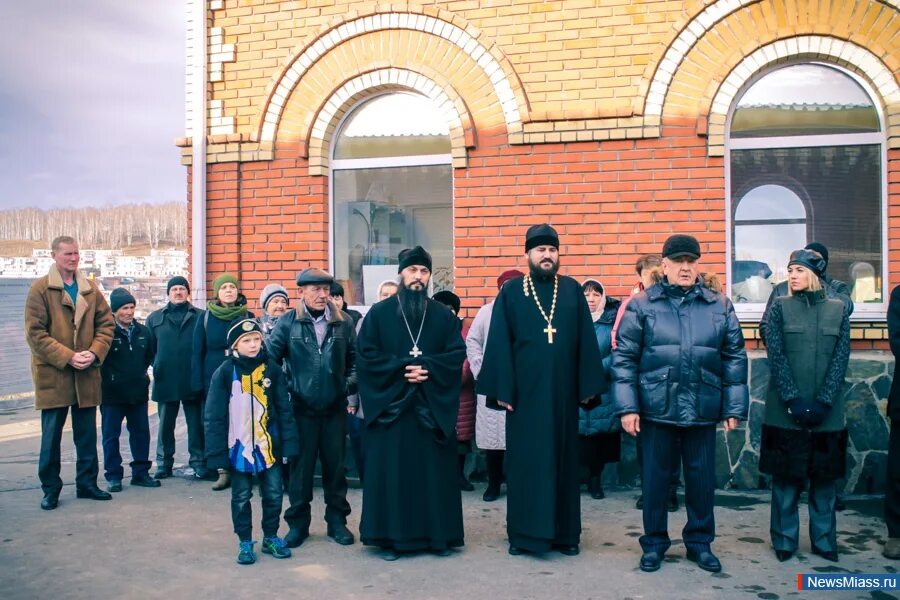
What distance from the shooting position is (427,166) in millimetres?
8938

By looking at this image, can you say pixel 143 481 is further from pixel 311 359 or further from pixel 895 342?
pixel 895 342

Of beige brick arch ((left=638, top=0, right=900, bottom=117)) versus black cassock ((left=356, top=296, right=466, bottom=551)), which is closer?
black cassock ((left=356, top=296, right=466, bottom=551))

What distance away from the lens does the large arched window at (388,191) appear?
888cm

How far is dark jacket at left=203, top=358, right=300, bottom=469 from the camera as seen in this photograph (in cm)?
558

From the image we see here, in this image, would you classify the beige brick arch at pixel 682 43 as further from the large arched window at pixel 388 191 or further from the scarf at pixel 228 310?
the scarf at pixel 228 310

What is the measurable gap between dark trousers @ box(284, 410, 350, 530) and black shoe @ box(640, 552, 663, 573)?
2.04 meters

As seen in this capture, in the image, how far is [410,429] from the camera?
578 cm

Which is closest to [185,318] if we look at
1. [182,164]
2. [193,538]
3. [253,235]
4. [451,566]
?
[253,235]

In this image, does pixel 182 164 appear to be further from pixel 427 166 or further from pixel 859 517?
pixel 859 517

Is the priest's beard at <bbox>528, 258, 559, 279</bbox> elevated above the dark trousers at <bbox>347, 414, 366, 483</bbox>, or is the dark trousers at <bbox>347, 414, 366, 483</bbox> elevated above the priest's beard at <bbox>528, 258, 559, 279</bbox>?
the priest's beard at <bbox>528, 258, 559, 279</bbox>

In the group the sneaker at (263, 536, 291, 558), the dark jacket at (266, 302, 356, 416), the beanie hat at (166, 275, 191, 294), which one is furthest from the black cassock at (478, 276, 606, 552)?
the beanie hat at (166, 275, 191, 294)

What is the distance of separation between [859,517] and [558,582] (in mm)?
2777

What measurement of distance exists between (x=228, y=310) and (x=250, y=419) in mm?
2559

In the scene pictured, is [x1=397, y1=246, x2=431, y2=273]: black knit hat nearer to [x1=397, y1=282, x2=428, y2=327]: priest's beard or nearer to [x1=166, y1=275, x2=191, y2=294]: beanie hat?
[x1=397, y1=282, x2=428, y2=327]: priest's beard
